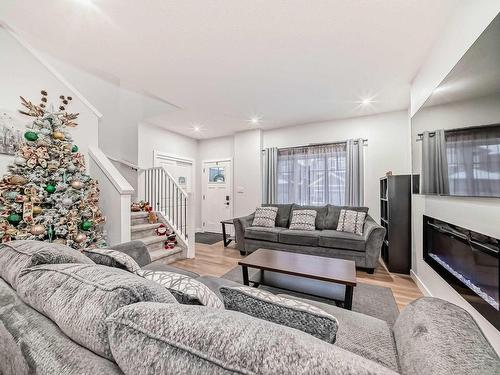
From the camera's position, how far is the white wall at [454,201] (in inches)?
50.1

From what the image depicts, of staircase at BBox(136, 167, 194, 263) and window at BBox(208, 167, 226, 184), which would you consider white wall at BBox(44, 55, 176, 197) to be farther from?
window at BBox(208, 167, 226, 184)

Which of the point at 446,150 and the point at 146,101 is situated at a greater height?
the point at 146,101

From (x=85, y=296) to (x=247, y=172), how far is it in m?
4.45

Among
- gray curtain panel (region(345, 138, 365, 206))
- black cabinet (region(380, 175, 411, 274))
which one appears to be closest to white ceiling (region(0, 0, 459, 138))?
gray curtain panel (region(345, 138, 365, 206))

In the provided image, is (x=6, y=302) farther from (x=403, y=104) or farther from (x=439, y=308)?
(x=403, y=104)

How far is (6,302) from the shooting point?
0.84 m

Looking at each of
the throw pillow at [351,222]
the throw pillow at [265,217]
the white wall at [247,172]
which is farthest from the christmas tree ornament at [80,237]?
the throw pillow at [351,222]

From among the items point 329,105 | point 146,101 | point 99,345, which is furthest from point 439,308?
point 146,101

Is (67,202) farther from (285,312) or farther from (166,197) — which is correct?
(285,312)

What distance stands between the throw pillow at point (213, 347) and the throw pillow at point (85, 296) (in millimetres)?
78

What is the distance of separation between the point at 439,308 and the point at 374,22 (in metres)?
2.14

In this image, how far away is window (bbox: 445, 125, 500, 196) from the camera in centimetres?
115

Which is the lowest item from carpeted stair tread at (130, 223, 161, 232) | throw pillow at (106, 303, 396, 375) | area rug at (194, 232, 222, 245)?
area rug at (194, 232, 222, 245)

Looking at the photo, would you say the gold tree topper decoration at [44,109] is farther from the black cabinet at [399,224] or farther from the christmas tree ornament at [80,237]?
the black cabinet at [399,224]
